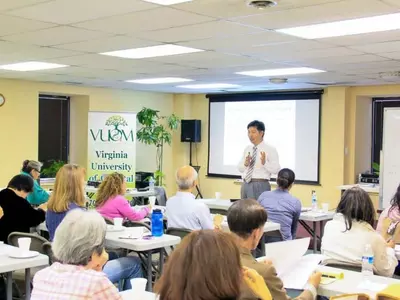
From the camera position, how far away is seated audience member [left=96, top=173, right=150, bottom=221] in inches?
211

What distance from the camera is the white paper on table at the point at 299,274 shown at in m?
3.00

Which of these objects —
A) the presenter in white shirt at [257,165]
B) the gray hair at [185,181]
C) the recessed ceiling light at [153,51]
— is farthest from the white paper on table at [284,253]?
the presenter in white shirt at [257,165]

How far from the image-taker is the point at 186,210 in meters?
4.78

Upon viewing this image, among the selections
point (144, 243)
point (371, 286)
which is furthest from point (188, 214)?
point (371, 286)

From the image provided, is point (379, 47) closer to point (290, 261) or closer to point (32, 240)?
point (290, 261)

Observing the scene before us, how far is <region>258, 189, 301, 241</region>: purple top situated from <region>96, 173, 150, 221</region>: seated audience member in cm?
137

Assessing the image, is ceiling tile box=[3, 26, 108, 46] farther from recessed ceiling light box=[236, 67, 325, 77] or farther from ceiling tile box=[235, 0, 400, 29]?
recessed ceiling light box=[236, 67, 325, 77]

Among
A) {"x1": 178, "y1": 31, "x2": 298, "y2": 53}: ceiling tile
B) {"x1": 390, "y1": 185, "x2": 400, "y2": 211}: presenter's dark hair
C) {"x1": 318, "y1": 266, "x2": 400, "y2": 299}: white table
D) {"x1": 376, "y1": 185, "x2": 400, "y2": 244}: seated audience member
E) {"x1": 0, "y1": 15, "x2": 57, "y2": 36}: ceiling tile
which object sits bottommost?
{"x1": 318, "y1": 266, "x2": 400, "y2": 299}: white table

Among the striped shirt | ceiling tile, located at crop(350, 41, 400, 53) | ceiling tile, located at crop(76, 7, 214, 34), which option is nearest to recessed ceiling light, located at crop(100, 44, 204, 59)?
ceiling tile, located at crop(76, 7, 214, 34)

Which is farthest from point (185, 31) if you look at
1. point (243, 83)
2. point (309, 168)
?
point (309, 168)

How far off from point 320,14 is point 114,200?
2669mm

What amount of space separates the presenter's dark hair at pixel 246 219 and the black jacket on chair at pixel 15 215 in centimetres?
264

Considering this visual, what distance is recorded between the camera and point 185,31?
466cm

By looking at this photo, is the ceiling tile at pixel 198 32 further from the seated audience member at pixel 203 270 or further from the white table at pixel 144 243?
the seated audience member at pixel 203 270
